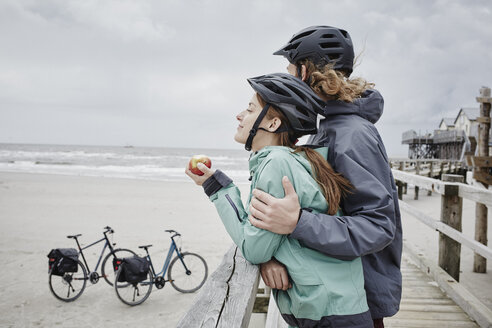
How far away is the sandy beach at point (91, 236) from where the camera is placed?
5668 millimetres

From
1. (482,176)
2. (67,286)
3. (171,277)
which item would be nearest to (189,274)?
(171,277)

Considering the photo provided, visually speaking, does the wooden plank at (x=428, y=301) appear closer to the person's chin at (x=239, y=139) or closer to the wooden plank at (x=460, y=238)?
the wooden plank at (x=460, y=238)

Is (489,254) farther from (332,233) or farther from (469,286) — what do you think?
(469,286)

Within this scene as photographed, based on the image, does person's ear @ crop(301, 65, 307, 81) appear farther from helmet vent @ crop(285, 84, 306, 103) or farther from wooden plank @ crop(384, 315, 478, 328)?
wooden plank @ crop(384, 315, 478, 328)

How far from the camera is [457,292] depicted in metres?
3.56

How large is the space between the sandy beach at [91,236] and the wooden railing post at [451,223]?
419cm

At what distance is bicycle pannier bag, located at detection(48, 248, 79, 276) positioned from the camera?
5.83m

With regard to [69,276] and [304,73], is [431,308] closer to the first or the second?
[304,73]

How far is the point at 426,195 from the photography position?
18906 millimetres

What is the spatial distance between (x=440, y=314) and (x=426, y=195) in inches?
693

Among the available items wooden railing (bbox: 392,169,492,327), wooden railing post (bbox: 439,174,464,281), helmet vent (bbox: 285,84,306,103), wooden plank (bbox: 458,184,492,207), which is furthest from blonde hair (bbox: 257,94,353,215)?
wooden railing post (bbox: 439,174,464,281)

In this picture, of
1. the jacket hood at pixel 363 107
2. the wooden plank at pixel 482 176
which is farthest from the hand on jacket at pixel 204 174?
the wooden plank at pixel 482 176

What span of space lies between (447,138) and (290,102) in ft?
181

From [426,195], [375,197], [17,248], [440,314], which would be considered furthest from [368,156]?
[426,195]
